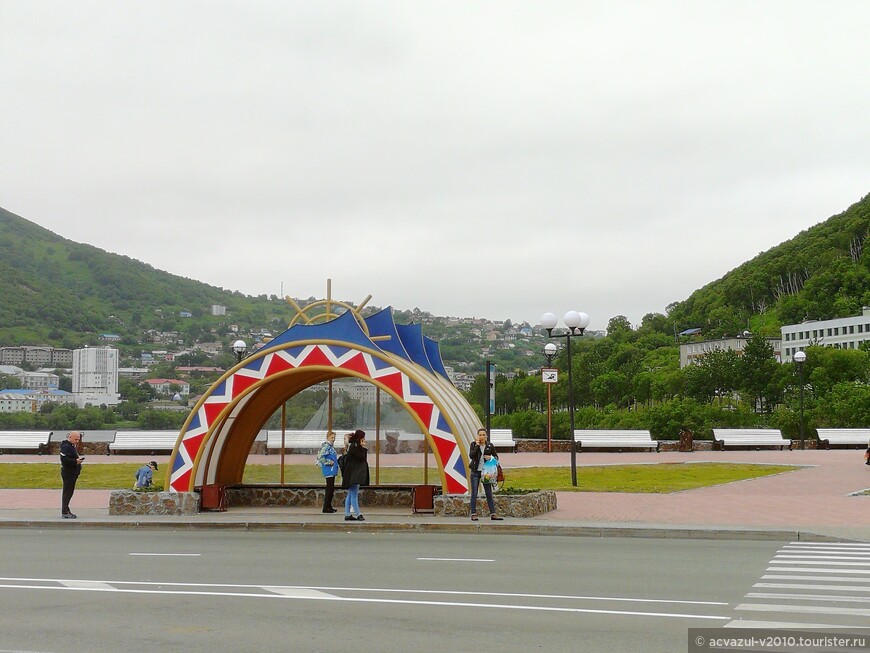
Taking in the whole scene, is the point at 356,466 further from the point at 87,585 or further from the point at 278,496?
the point at 87,585

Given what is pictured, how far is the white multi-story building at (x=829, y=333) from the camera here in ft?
428

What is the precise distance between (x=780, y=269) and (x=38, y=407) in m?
130

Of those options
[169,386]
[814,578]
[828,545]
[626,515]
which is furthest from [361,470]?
[169,386]

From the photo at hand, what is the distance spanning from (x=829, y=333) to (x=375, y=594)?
139 m

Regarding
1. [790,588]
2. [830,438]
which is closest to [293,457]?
[790,588]

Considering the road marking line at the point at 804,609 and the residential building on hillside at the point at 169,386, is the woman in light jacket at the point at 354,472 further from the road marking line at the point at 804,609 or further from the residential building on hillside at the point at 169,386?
→ the residential building on hillside at the point at 169,386

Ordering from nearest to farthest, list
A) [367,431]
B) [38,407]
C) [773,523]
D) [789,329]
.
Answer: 1. [773,523]
2. [367,431]
3. [38,407]
4. [789,329]

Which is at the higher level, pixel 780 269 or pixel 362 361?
pixel 780 269

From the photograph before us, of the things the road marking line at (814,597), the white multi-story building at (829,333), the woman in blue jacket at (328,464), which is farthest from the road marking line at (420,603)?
the white multi-story building at (829,333)

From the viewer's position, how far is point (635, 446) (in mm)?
44531

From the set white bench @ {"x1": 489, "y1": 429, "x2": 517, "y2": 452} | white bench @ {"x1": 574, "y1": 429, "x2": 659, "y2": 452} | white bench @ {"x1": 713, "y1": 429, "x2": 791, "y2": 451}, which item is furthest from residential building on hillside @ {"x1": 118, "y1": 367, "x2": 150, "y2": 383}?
white bench @ {"x1": 713, "y1": 429, "x2": 791, "y2": 451}

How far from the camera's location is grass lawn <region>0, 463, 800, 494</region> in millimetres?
21391

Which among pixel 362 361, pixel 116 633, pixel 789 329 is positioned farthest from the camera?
pixel 789 329

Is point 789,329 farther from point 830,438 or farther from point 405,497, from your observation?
point 405,497
